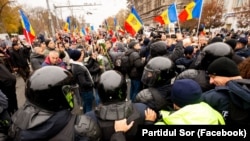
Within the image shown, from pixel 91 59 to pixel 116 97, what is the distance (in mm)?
3134

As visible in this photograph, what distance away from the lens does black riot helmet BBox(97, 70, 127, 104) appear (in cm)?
189

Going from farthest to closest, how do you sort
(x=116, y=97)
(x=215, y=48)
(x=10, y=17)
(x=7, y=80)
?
(x=10, y=17) → (x=7, y=80) → (x=215, y=48) → (x=116, y=97)

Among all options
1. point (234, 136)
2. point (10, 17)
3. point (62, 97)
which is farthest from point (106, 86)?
point (10, 17)

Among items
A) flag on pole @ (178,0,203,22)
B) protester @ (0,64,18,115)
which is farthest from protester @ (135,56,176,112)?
flag on pole @ (178,0,203,22)

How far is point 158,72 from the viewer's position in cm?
248

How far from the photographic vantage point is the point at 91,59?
16.1 ft

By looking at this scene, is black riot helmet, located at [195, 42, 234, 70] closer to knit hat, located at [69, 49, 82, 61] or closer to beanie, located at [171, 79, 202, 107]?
beanie, located at [171, 79, 202, 107]

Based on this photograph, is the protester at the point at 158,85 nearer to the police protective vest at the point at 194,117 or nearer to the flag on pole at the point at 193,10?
the police protective vest at the point at 194,117

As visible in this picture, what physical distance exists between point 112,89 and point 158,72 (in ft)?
2.58

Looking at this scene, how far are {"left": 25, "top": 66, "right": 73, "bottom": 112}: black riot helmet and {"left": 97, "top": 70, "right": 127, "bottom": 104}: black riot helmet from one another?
0.35 m

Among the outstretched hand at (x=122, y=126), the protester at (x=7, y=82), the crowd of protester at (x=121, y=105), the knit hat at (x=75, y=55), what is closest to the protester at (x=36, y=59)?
the protester at (x=7, y=82)

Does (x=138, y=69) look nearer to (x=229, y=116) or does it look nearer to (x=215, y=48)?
(x=215, y=48)

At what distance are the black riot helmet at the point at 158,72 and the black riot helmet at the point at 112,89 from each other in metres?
0.61

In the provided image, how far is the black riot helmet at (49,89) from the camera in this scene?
1.56 meters
